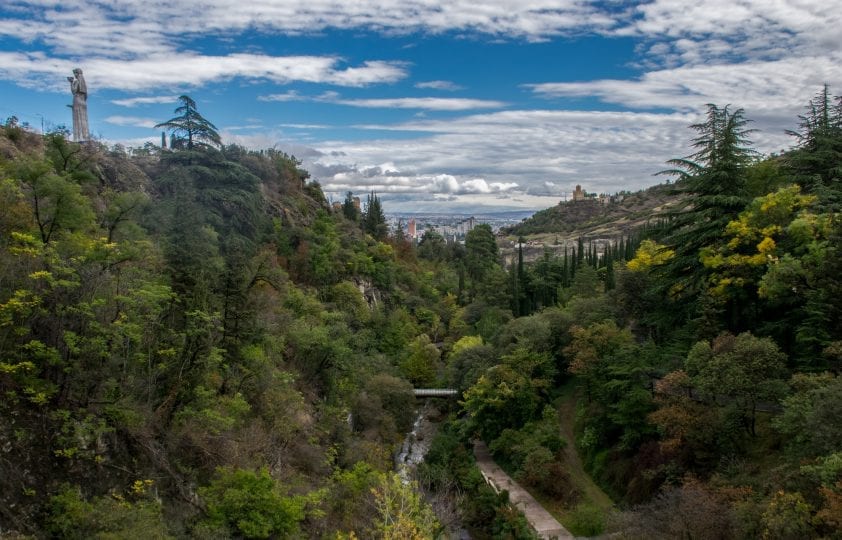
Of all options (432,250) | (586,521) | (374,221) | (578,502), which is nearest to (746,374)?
(586,521)

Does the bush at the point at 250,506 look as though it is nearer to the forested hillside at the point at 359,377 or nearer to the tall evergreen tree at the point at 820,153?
the forested hillside at the point at 359,377

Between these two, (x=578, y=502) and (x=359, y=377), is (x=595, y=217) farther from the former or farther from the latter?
(x=578, y=502)

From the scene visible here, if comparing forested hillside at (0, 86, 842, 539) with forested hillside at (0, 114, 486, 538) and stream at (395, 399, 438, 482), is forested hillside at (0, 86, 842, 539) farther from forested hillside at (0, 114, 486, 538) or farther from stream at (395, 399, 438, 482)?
stream at (395, 399, 438, 482)

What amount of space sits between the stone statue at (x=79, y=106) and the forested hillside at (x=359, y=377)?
144 cm

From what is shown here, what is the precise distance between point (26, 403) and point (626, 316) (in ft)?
99.7

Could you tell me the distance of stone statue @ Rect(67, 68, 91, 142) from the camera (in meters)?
34.9

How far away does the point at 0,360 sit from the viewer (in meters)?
13.3

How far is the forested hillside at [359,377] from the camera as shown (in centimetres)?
1404

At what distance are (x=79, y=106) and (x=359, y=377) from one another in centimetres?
2471

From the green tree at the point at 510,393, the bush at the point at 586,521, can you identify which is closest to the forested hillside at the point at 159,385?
the green tree at the point at 510,393

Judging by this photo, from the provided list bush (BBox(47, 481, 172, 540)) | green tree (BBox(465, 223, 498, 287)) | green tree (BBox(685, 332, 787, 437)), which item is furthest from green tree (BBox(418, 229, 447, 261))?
bush (BBox(47, 481, 172, 540))

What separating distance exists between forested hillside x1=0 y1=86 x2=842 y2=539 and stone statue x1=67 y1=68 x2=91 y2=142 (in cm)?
144

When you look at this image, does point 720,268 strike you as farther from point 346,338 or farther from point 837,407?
point 346,338

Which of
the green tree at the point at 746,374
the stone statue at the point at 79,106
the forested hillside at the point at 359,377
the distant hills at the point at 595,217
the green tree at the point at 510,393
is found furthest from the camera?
the distant hills at the point at 595,217
